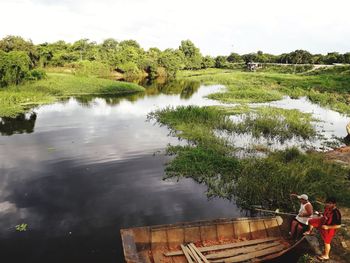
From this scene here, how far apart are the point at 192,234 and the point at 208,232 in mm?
542

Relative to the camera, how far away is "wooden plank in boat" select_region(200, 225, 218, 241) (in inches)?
422

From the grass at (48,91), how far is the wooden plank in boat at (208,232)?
2769 centimetres

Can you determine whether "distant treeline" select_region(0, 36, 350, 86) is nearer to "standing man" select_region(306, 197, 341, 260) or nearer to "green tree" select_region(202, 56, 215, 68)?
"green tree" select_region(202, 56, 215, 68)

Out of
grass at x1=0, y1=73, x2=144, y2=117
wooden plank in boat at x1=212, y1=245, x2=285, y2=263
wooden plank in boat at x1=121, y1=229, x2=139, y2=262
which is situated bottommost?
wooden plank in boat at x1=212, y1=245, x2=285, y2=263

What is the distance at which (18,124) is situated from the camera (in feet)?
97.2

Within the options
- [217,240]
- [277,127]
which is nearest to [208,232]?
[217,240]

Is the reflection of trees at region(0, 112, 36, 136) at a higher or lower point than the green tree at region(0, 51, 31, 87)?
lower

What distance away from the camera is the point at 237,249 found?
10609 mm

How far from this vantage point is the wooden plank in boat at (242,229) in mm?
→ 11117

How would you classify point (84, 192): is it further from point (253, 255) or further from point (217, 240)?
point (253, 255)

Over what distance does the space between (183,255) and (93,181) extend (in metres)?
8.74

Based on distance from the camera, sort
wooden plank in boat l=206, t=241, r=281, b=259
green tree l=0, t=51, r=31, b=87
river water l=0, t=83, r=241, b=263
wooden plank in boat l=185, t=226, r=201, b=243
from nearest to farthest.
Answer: wooden plank in boat l=206, t=241, r=281, b=259 < wooden plank in boat l=185, t=226, r=201, b=243 < river water l=0, t=83, r=241, b=263 < green tree l=0, t=51, r=31, b=87

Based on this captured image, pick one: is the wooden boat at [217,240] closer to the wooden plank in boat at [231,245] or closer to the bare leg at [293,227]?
the wooden plank in boat at [231,245]

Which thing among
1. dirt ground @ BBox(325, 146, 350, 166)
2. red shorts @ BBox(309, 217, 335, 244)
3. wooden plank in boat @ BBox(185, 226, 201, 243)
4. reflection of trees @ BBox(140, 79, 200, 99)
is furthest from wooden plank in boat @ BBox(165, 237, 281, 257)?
reflection of trees @ BBox(140, 79, 200, 99)
